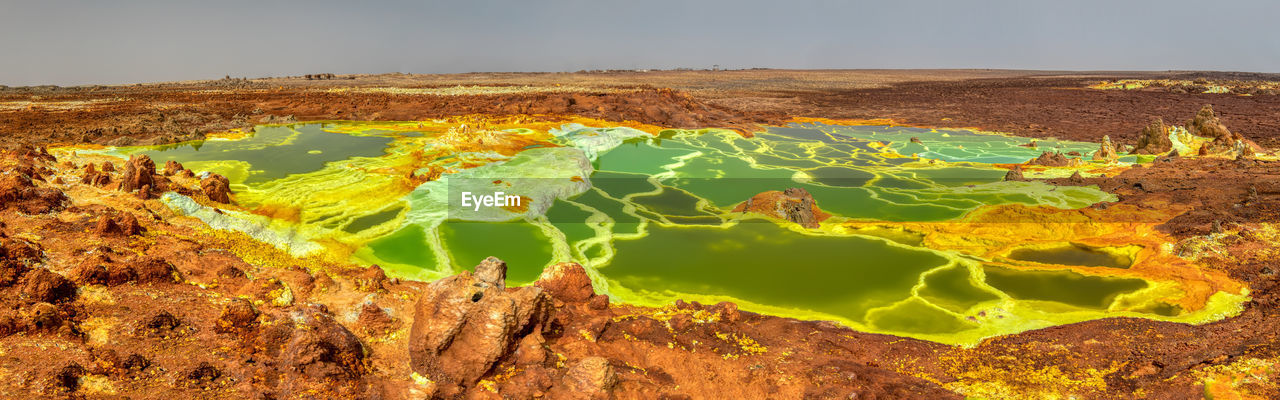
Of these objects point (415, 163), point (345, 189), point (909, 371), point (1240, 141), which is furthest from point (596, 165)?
point (1240, 141)

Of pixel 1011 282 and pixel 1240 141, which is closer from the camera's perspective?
pixel 1011 282

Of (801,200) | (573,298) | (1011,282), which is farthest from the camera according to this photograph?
(801,200)

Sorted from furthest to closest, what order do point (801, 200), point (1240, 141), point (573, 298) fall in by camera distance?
point (1240, 141), point (801, 200), point (573, 298)

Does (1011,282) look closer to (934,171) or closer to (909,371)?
(909,371)

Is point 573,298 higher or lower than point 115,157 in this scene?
lower

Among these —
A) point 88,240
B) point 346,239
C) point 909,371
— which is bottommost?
point 909,371

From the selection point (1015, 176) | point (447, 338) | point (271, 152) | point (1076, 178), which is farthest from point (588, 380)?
point (271, 152)

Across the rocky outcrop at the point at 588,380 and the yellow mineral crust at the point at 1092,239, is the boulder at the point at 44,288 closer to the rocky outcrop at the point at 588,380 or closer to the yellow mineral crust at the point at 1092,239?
the rocky outcrop at the point at 588,380

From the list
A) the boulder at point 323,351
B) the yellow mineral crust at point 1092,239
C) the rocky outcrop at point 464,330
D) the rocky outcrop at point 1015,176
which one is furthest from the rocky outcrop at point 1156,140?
the boulder at point 323,351
